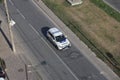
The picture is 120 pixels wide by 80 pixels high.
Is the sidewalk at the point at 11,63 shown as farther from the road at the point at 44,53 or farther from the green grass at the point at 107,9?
the green grass at the point at 107,9

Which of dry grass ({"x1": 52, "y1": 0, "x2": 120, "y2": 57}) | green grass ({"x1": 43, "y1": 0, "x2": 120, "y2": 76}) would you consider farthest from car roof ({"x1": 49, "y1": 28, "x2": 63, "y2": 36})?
dry grass ({"x1": 52, "y1": 0, "x2": 120, "y2": 57})

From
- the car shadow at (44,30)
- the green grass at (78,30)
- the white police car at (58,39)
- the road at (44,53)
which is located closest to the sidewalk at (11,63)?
the road at (44,53)

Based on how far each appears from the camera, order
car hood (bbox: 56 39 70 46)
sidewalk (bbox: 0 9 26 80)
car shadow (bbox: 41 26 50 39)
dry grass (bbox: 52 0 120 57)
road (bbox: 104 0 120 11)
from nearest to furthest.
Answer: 1. sidewalk (bbox: 0 9 26 80)
2. car hood (bbox: 56 39 70 46)
3. dry grass (bbox: 52 0 120 57)
4. car shadow (bbox: 41 26 50 39)
5. road (bbox: 104 0 120 11)

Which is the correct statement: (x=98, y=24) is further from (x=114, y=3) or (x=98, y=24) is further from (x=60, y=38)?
(x=60, y=38)

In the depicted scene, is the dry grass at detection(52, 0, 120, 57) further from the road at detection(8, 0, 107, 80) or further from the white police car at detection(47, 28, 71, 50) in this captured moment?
the white police car at detection(47, 28, 71, 50)

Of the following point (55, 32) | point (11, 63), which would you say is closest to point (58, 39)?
point (55, 32)
